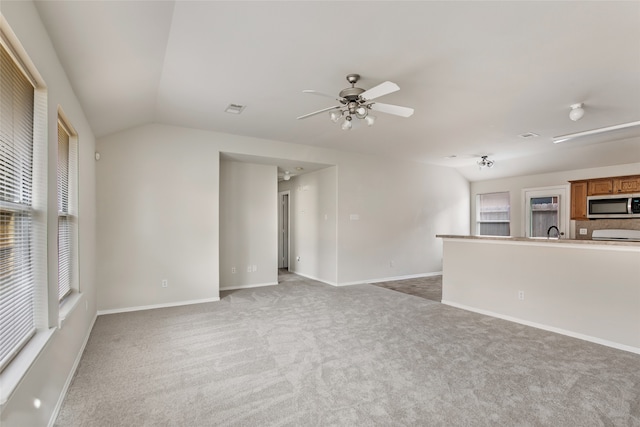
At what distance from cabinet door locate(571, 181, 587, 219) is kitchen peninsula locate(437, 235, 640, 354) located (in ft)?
11.0

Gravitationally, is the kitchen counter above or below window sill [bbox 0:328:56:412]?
above

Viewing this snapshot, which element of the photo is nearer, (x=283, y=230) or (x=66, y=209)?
(x=66, y=209)

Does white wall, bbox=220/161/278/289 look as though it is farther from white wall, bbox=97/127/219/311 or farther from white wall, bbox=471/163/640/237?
white wall, bbox=471/163/640/237

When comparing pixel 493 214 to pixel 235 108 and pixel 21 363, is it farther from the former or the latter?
pixel 21 363

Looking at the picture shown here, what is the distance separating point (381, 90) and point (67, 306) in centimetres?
317

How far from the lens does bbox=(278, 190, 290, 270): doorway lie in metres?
8.23

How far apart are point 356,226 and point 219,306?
3043mm

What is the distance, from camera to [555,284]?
3.78m

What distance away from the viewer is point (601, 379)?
2594 mm

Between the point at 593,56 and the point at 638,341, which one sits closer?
the point at 593,56

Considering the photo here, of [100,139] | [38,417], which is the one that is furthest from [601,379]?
[100,139]

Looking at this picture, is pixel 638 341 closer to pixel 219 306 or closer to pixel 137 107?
pixel 219 306

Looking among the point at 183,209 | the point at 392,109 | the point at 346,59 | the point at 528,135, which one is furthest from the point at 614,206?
the point at 183,209

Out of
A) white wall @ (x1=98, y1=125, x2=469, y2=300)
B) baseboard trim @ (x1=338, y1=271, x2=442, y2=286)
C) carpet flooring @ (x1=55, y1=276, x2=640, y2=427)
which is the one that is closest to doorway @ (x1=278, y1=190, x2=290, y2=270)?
white wall @ (x1=98, y1=125, x2=469, y2=300)
